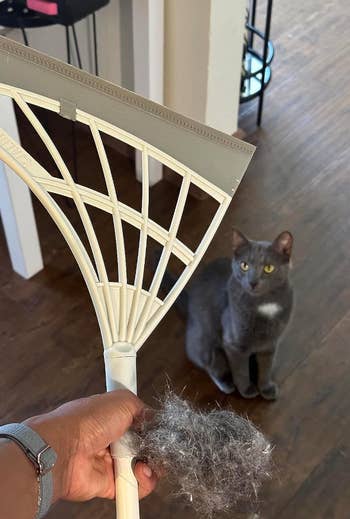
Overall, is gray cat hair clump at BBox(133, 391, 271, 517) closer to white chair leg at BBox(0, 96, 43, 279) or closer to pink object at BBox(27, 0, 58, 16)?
white chair leg at BBox(0, 96, 43, 279)

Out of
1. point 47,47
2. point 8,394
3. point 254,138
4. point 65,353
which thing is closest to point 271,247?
point 65,353

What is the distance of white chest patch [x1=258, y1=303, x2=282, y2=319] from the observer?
137 centimetres

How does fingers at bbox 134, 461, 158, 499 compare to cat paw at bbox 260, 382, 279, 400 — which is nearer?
fingers at bbox 134, 461, 158, 499

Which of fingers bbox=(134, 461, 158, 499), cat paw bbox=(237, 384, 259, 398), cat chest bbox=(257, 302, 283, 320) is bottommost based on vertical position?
cat paw bbox=(237, 384, 259, 398)

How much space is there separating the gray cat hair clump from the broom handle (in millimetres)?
42

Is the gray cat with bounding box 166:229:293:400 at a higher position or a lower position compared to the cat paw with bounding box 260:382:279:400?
higher

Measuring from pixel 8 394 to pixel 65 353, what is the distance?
0.53 feet

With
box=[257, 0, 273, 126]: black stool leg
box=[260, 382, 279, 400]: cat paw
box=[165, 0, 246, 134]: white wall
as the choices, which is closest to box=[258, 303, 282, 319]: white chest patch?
box=[260, 382, 279, 400]: cat paw

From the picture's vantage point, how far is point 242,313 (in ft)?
4.50

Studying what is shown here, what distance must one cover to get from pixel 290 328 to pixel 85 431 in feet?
2.81

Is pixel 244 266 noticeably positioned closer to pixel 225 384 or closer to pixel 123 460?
pixel 225 384

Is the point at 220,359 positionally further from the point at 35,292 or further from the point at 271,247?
the point at 35,292

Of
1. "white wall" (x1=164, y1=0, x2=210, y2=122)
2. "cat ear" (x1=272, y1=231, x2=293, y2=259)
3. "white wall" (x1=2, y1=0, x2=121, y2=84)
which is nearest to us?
"cat ear" (x1=272, y1=231, x2=293, y2=259)

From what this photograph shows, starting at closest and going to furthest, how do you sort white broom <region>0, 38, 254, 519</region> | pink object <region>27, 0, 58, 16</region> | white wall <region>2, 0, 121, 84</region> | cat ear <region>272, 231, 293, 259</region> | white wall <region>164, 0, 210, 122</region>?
white broom <region>0, 38, 254, 519</region> → cat ear <region>272, 231, 293, 259</region> → pink object <region>27, 0, 58, 16</region> → white wall <region>164, 0, 210, 122</region> → white wall <region>2, 0, 121, 84</region>
